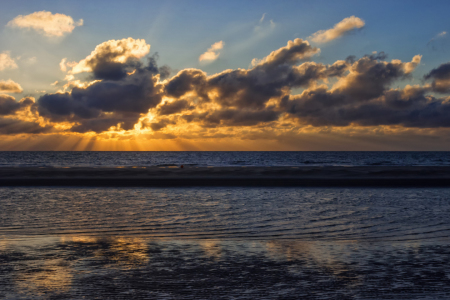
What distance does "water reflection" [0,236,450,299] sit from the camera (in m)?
6.52

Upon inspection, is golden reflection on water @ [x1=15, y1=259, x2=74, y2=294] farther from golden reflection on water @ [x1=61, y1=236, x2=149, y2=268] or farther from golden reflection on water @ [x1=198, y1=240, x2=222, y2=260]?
golden reflection on water @ [x1=198, y1=240, x2=222, y2=260]

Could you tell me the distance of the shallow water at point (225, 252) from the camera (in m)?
6.68

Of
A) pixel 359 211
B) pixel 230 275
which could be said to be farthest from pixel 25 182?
pixel 230 275

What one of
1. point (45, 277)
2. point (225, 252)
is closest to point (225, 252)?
point (225, 252)

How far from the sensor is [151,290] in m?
6.59

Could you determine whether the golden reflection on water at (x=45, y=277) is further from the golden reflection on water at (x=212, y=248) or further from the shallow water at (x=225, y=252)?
the golden reflection on water at (x=212, y=248)

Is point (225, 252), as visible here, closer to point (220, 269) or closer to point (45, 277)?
point (220, 269)

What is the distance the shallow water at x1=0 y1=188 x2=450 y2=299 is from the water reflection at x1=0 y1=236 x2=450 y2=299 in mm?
21

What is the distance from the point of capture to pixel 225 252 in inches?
376

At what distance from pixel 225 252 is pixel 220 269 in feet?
5.27

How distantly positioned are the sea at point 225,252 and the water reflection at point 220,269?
0.07 ft

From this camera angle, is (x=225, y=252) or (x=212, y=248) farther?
(x=212, y=248)

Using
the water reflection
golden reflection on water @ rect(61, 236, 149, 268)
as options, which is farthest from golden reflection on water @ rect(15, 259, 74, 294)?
golden reflection on water @ rect(61, 236, 149, 268)

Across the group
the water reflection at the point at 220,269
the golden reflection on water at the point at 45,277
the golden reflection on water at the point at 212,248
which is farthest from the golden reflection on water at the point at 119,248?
the golden reflection on water at the point at 212,248
